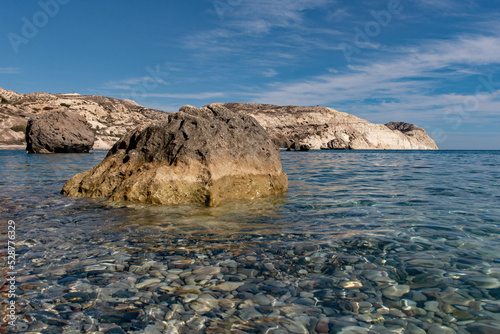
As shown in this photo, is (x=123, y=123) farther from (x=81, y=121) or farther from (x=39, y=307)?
(x=39, y=307)

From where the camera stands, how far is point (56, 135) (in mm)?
33031

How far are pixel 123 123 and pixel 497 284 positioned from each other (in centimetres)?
7995

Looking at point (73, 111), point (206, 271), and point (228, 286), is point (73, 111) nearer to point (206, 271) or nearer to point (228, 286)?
point (206, 271)

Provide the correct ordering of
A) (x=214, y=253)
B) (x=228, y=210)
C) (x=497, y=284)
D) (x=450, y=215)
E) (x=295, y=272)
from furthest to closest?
(x=228, y=210), (x=450, y=215), (x=214, y=253), (x=295, y=272), (x=497, y=284)

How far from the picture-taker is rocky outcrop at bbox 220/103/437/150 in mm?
88675

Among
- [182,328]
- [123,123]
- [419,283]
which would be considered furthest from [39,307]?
[123,123]

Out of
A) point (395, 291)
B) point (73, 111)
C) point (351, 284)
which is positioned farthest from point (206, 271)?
point (73, 111)

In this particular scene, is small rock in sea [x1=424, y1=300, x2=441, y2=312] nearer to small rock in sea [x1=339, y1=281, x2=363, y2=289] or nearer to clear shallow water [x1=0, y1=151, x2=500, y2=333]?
clear shallow water [x1=0, y1=151, x2=500, y2=333]

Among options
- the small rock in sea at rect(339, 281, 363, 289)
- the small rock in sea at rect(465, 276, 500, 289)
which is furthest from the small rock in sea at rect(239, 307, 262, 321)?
the small rock in sea at rect(465, 276, 500, 289)

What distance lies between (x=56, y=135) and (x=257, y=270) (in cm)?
3622

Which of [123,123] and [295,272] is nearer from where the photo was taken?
[295,272]

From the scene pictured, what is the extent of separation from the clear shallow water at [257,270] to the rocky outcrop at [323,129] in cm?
7371

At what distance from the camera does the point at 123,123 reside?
247 ft

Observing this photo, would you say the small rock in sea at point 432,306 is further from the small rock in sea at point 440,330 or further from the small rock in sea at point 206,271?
the small rock in sea at point 206,271
